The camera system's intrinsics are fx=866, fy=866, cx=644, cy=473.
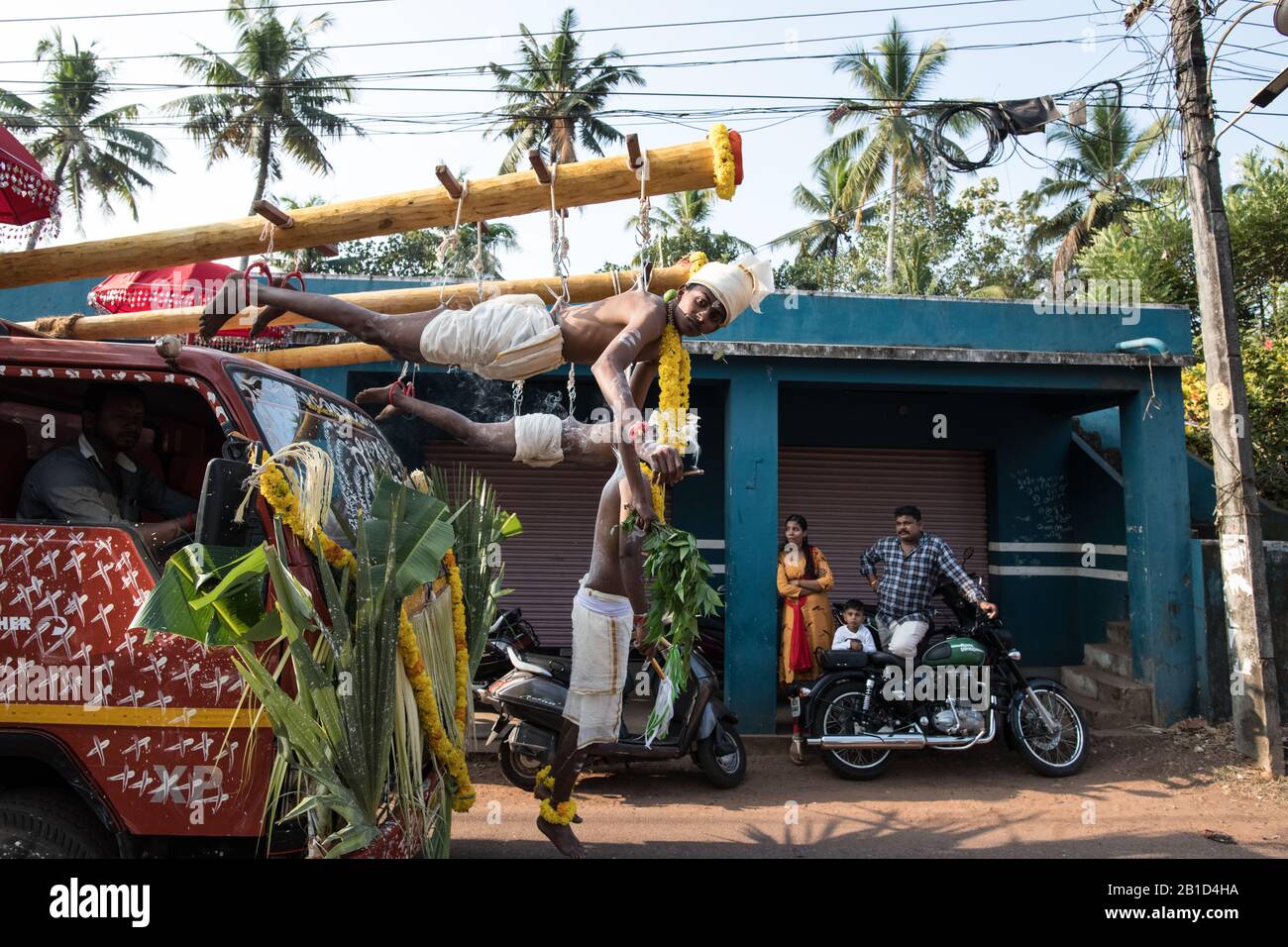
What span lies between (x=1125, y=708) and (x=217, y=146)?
2480 centimetres

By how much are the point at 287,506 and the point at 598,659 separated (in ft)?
5.60

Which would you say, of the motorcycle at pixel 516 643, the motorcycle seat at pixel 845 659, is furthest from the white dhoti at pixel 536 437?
the motorcycle seat at pixel 845 659

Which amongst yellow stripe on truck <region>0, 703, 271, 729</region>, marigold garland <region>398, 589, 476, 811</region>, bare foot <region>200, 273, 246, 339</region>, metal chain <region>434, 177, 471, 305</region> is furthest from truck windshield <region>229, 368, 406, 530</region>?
metal chain <region>434, 177, 471, 305</region>

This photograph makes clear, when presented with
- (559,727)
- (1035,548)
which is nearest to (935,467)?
(1035,548)

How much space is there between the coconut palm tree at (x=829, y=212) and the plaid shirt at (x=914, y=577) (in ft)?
68.3

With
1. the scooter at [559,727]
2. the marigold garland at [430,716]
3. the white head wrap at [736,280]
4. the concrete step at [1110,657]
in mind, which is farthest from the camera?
the concrete step at [1110,657]

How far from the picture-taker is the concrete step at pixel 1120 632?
9.12 meters

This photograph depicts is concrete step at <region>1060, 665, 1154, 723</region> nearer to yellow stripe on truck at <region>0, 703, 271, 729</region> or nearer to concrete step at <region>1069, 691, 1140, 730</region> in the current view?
concrete step at <region>1069, 691, 1140, 730</region>

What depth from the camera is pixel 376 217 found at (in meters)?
3.83

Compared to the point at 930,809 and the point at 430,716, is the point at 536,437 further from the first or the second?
the point at 930,809

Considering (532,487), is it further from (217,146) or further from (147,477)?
(217,146)

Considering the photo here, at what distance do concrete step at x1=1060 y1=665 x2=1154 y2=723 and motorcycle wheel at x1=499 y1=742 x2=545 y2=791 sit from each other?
18.7ft

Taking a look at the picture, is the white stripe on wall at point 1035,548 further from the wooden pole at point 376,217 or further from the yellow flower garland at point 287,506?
the yellow flower garland at point 287,506
